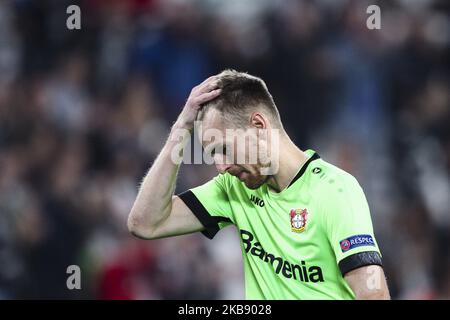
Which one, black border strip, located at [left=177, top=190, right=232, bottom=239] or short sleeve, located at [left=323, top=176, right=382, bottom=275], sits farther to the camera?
black border strip, located at [left=177, top=190, right=232, bottom=239]

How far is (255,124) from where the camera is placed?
3.86 meters

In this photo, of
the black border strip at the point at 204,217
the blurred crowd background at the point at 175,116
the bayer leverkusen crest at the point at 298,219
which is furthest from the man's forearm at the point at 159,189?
the blurred crowd background at the point at 175,116

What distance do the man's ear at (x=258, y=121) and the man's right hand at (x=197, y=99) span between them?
7.3 inches

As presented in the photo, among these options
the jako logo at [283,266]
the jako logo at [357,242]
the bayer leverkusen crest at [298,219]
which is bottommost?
the jako logo at [283,266]

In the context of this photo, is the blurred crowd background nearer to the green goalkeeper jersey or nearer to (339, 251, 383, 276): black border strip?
the green goalkeeper jersey

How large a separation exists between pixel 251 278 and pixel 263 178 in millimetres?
462

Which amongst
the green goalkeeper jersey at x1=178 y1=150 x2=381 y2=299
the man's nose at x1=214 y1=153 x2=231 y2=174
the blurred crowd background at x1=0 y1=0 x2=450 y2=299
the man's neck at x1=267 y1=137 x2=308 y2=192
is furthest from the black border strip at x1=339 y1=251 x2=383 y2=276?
the blurred crowd background at x1=0 y1=0 x2=450 y2=299

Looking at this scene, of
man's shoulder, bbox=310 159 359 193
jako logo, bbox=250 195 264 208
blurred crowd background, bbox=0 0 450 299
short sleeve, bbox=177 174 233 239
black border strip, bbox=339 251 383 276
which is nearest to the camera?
black border strip, bbox=339 251 383 276

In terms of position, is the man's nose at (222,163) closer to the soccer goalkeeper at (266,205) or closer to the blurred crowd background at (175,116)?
the soccer goalkeeper at (266,205)

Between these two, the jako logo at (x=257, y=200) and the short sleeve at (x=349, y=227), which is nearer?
the short sleeve at (x=349, y=227)

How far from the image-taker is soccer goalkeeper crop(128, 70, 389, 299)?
11.6 ft

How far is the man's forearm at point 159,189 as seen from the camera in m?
4.04

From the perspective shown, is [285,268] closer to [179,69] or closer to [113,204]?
[113,204]

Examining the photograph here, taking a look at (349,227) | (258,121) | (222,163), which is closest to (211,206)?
(222,163)
